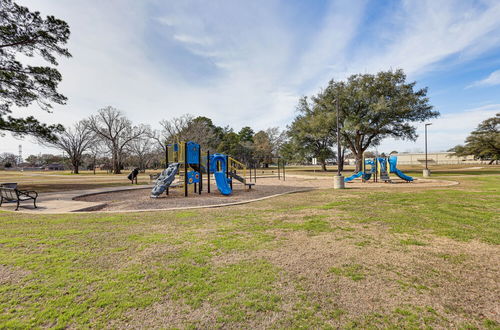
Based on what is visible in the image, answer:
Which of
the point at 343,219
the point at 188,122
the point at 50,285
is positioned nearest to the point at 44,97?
the point at 50,285

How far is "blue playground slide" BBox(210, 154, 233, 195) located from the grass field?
→ 6753 millimetres

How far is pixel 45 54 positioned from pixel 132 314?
63.8 ft

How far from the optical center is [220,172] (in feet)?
44.5

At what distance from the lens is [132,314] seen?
2418 millimetres

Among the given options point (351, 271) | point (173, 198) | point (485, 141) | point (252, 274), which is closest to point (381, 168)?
point (173, 198)

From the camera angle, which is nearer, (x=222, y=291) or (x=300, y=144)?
(x=222, y=291)

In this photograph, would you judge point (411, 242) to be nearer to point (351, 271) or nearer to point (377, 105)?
point (351, 271)

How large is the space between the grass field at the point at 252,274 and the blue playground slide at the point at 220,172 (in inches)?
266

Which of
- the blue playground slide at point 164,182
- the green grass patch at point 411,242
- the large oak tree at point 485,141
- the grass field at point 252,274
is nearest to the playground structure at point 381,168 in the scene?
the grass field at point 252,274

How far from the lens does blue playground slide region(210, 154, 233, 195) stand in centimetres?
1291

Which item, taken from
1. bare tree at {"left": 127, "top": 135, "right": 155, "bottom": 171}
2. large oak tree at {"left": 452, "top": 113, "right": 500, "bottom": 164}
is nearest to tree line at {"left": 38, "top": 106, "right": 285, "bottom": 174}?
bare tree at {"left": 127, "top": 135, "right": 155, "bottom": 171}

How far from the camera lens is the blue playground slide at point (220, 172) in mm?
12909

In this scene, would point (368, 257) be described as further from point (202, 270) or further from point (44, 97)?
point (44, 97)

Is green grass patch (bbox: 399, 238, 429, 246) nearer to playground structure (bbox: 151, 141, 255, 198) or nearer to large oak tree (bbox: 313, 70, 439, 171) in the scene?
playground structure (bbox: 151, 141, 255, 198)
